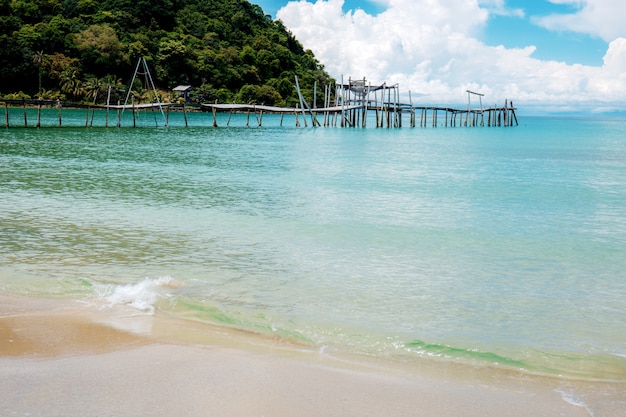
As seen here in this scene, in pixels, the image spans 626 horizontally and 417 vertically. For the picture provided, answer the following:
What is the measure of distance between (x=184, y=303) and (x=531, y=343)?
10.6 feet

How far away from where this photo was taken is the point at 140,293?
6.04 meters

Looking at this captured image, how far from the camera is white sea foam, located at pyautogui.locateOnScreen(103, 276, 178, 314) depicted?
226 inches

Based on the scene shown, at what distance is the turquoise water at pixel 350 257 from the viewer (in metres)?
5.37

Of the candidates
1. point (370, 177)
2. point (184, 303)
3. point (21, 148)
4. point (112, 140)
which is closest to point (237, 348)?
point (184, 303)

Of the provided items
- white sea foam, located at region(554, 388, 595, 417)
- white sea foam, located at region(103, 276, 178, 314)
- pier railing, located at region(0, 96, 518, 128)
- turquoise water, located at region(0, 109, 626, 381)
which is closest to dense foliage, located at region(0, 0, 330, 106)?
pier railing, located at region(0, 96, 518, 128)

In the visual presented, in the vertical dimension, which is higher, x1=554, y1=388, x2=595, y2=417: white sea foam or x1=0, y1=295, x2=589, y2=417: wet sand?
x1=0, y1=295, x2=589, y2=417: wet sand

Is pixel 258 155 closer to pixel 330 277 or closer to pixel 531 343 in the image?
pixel 330 277

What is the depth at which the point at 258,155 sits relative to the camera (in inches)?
1031

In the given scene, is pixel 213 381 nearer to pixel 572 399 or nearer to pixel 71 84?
pixel 572 399

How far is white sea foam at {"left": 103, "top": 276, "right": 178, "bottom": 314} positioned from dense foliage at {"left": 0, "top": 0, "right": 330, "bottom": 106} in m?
80.8

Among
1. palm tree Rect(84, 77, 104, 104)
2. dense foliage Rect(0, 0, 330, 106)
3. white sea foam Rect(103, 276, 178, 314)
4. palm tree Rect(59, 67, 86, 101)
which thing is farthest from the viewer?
palm tree Rect(84, 77, 104, 104)

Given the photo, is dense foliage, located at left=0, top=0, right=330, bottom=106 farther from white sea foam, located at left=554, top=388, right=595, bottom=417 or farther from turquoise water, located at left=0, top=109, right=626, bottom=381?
white sea foam, located at left=554, top=388, right=595, bottom=417

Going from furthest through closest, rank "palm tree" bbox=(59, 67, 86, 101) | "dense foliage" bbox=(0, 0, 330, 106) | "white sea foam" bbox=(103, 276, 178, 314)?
1. "palm tree" bbox=(59, 67, 86, 101)
2. "dense foliage" bbox=(0, 0, 330, 106)
3. "white sea foam" bbox=(103, 276, 178, 314)

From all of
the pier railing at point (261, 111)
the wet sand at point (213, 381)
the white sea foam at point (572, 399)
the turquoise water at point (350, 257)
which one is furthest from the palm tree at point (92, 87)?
the white sea foam at point (572, 399)
